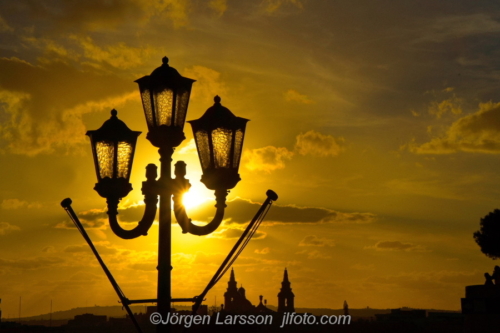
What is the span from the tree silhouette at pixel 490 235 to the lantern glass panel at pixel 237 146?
66007 mm

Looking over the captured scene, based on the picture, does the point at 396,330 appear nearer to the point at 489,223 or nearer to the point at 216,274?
the point at 489,223

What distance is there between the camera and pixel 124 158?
9516mm

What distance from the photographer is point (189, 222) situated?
29.7 feet

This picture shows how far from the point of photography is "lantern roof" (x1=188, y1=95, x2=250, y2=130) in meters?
8.96

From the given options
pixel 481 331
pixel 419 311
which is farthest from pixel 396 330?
pixel 481 331

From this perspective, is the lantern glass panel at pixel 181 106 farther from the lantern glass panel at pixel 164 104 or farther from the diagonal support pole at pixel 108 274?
the diagonal support pole at pixel 108 274

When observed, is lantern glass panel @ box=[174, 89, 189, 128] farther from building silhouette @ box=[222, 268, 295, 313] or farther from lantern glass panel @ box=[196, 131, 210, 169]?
building silhouette @ box=[222, 268, 295, 313]

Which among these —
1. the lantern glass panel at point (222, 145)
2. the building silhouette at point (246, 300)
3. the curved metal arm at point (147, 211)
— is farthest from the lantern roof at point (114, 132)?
the building silhouette at point (246, 300)

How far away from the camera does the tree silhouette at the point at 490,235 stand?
71.4 meters

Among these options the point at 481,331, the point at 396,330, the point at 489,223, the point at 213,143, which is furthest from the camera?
the point at 396,330

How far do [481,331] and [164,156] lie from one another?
81.0 ft

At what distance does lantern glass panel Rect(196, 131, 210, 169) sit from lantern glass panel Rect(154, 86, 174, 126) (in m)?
0.38

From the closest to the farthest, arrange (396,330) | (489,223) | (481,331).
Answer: (481,331), (489,223), (396,330)

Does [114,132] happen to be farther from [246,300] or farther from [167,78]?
[246,300]
